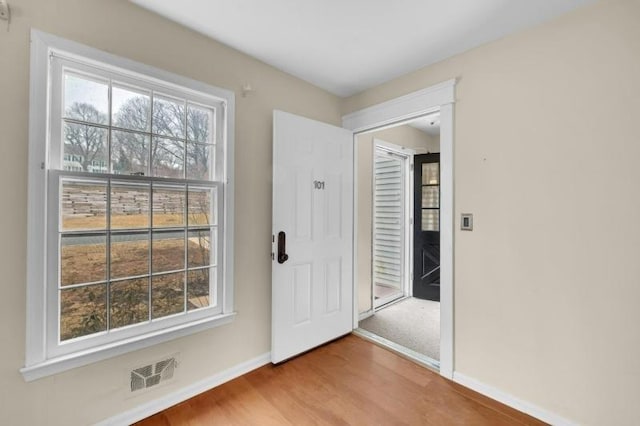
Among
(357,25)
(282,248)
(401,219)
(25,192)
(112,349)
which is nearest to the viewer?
(25,192)

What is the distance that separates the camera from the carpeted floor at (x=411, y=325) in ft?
8.50

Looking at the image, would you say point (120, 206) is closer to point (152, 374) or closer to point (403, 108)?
point (152, 374)

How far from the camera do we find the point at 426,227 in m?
3.90

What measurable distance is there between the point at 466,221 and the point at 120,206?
7.68 feet

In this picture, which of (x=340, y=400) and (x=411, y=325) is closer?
(x=340, y=400)

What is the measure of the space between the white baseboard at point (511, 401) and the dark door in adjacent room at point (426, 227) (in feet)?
6.15

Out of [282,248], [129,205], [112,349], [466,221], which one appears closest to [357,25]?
[466,221]

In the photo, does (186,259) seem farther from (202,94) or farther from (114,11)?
(114,11)

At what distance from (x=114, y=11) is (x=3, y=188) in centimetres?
114

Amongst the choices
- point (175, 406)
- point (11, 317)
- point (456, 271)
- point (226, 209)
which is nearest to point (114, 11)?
point (226, 209)

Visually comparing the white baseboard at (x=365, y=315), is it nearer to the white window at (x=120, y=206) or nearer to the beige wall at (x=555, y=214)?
the beige wall at (x=555, y=214)

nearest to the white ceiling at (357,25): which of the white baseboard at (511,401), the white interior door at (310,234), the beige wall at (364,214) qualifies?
the white interior door at (310,234)

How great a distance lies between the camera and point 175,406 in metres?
1.75

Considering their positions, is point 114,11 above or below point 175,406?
above
